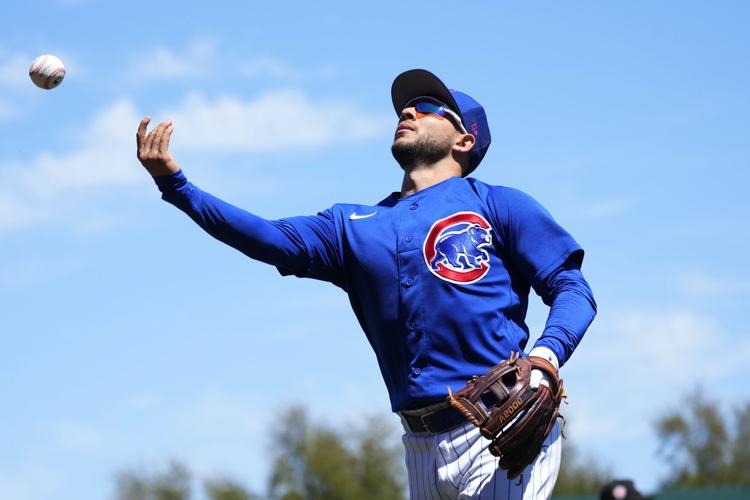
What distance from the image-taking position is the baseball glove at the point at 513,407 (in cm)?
456

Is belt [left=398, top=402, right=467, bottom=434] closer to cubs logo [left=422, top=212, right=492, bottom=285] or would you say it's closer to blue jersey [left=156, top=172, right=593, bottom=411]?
blue jersey [left=156, top=172, right=593, bottom=411]

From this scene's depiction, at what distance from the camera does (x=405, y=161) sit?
566cm

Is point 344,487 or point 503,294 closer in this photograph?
point 503,294

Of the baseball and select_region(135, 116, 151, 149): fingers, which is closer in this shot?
select_region(135, 116, 151, 149): fingers

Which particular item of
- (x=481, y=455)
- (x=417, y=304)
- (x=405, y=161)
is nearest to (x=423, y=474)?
(x=481, y=455)

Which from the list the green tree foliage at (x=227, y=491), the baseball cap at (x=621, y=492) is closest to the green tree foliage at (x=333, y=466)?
the green tree foliage at (x=227, y=491)

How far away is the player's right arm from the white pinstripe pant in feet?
3.04

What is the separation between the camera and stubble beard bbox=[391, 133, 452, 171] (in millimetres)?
5609

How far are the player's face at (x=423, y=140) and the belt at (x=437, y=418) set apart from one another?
1.22 metres

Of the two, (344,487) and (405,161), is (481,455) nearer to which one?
(405,161)

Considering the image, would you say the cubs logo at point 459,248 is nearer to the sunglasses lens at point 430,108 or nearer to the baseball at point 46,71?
the sunglasses lens at point 430,108

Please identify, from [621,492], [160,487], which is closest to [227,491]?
[160,487]

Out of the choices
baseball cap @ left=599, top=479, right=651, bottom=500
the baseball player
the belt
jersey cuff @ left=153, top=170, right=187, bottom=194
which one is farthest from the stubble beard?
baseball cap @ left=599, top=479, right=651, bottom=500

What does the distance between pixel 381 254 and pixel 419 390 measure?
630 mm
